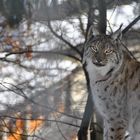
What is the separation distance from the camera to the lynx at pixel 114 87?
11.0 ft

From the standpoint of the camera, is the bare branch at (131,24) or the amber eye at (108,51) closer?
the amber eye at (108,51)

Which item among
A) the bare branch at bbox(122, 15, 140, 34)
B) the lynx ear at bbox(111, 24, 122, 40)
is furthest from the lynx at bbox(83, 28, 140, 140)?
the bare branch at bbox(122, 15, 140, 34)

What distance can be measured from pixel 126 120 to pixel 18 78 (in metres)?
1.50

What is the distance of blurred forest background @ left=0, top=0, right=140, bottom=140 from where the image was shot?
4367 mm

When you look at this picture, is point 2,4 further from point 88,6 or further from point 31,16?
point 88,6

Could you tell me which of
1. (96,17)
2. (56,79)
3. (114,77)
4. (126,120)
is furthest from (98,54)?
(56,79)

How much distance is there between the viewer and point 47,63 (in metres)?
4.57

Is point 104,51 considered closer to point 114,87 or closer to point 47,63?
point 114,87

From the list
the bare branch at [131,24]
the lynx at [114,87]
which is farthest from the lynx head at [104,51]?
the bare branch at [131,24]

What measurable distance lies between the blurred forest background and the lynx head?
36.7 inches

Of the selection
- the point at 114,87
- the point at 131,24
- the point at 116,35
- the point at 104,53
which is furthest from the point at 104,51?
the point at 131,24

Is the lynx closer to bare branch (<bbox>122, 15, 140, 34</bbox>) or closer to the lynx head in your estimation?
the lynx head

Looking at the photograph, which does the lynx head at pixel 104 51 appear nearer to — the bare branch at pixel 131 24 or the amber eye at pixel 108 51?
the amber eye at pixel 108 51

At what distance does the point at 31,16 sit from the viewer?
14.4 feet
